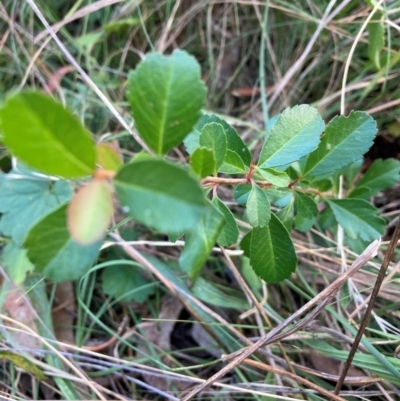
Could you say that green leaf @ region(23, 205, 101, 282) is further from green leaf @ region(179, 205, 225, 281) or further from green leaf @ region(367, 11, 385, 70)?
green leaf @ region(367, 11, 385, 70)

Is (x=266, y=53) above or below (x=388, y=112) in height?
above

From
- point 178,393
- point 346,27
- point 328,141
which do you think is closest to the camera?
point 328,141

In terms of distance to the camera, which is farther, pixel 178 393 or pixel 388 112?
pixel 388 112

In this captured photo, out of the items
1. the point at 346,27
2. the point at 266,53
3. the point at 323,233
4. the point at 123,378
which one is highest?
the point at 346,27

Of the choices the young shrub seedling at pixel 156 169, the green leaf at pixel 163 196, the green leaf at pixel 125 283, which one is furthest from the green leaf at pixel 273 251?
the green leaf at pixel 125 283

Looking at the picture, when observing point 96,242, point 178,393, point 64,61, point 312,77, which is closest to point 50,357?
point 178,393

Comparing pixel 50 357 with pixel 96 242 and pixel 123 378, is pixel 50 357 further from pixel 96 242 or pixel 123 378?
pixel 96 242
